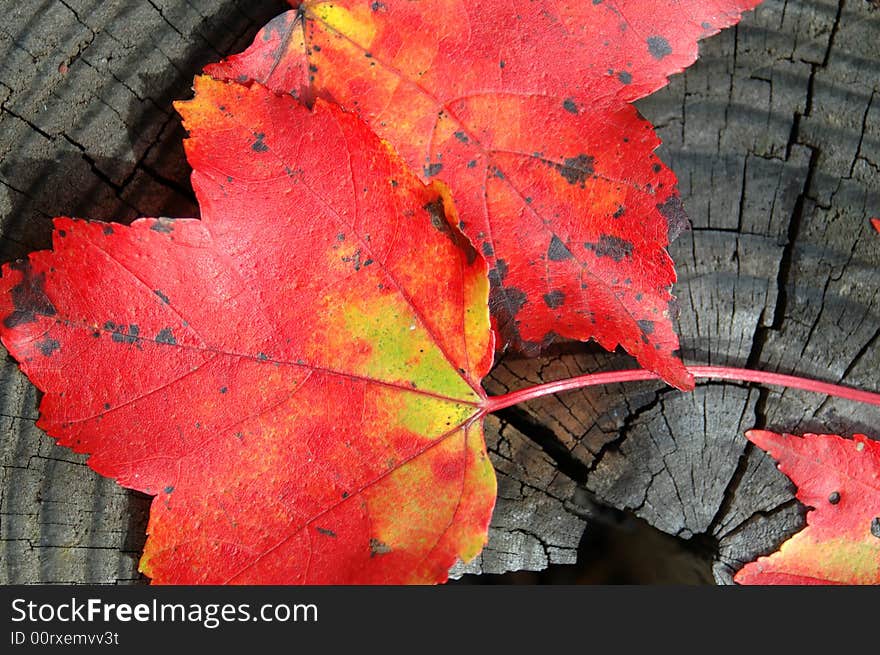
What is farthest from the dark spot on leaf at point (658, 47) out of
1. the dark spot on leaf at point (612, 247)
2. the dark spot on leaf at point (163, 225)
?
the dark spot on leaf at point (163, 225)

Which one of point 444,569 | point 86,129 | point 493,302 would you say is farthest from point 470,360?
point 86,129

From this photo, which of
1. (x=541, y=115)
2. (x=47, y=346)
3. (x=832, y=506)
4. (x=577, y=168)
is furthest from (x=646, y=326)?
(x=47, y=346)

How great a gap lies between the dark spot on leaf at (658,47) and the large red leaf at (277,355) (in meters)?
0.44

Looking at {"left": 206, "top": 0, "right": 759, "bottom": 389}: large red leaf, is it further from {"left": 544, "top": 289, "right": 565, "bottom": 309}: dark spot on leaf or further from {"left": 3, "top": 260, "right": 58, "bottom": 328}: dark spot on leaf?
{"left": 3, "top": 260, "right": 58, "bottom": 328}: dark spot on leaf

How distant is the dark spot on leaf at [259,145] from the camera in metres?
1.20

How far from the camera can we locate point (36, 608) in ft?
4.69

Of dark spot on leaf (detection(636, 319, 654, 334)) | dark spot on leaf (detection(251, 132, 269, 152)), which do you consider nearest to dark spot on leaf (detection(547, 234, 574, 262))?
dark spot on leaf (detection(636, 319, 654, 334))

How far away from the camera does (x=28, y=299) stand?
1210mm

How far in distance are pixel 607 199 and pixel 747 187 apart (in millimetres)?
377

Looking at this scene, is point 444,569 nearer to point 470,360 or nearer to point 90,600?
point 470,360

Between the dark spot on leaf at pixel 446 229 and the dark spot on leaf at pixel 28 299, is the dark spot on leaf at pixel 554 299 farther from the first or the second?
the dark spot on leaf at pixel 28 299

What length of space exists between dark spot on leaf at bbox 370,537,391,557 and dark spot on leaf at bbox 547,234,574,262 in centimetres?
55

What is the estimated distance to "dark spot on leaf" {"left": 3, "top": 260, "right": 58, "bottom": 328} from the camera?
1205 millimetres

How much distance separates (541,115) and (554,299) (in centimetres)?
31
